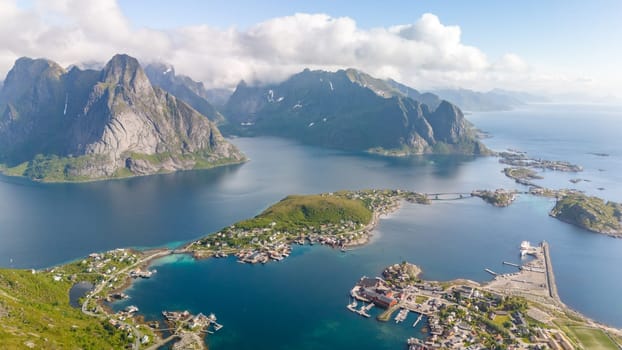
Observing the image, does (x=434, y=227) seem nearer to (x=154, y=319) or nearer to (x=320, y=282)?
(x=320, y=282)

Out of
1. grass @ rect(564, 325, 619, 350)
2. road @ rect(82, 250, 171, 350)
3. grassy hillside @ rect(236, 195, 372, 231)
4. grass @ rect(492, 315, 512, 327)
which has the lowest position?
grass @ rect(564, 325, 619, 350)

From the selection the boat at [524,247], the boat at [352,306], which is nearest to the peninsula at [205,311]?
the boat at [352,306]

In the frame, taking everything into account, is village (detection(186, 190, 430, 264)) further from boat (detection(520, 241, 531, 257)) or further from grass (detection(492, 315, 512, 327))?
grass (detection(492, 315, 512, 327))

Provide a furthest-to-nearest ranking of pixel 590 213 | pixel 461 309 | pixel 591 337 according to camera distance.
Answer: pixel 590 213 < pixel 461 309 < pixel 591 337

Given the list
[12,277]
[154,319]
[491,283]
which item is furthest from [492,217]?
[12,277]

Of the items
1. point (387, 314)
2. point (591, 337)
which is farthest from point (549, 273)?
point (387, 314)

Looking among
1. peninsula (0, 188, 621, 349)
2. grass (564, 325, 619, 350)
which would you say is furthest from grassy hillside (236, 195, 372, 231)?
grass (564, 325, 619, 350)

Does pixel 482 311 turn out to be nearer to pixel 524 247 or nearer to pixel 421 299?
pixel 421 299
